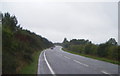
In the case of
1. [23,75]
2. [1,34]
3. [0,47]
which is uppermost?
[1,34]

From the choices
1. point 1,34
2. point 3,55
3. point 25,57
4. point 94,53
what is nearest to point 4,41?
point 1,34

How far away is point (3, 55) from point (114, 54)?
22.7 meters

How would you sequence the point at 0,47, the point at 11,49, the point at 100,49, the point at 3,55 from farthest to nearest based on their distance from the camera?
the point at 100,49 → the point at 11,49 → the point at 0,47 → the point at 3,55

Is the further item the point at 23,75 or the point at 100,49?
the point at 100,49

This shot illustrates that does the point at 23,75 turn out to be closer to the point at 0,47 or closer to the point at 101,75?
the point at 0,47

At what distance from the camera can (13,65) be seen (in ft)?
41.4

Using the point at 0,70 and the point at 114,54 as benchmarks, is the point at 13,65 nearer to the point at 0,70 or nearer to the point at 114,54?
the point at 0,70

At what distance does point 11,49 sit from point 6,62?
4.78 metres

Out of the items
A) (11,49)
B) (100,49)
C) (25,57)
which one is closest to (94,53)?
(100,49)

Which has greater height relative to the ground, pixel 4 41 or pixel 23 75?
pixel 4 41

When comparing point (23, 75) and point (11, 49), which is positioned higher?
point (11, 49)

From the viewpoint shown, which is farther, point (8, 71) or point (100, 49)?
point (100, 49)

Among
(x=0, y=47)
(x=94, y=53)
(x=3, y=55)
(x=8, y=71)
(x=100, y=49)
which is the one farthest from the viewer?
(x=94, y=53)

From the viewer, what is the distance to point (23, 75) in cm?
1271
